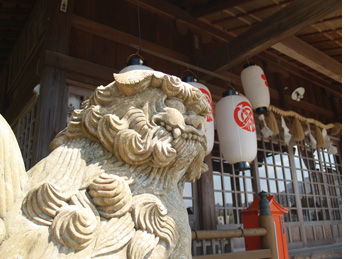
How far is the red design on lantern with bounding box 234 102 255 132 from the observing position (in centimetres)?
320

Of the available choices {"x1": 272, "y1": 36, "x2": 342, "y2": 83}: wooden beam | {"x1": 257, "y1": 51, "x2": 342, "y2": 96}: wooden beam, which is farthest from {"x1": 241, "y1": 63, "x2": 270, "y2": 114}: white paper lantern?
{"x1": 257, "y1": 51, "x2": 342, "y2": 96}: wooden beam

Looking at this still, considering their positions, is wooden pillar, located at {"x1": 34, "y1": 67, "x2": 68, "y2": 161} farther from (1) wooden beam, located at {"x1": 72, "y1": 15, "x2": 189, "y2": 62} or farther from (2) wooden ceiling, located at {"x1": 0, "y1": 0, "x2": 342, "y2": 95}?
(2) wooden ceiling, located at {"x1": 0, "y1": 0, "x2": 342, "y2": 95}

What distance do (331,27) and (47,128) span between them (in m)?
4.01

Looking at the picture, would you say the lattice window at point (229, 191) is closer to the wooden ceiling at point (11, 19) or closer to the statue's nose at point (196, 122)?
the statue's nose at point (196, 122)

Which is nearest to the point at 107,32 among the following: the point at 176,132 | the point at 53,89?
the point at 53,89

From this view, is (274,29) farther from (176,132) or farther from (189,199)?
(176,132)

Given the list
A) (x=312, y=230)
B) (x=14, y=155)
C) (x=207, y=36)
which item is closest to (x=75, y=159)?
(x=14, y=155)

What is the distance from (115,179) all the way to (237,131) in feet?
7.39

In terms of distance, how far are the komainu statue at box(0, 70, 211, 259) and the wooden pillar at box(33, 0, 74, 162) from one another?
1.57 metres

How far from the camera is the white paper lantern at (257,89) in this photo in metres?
3.68

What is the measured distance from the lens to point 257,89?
3.68m

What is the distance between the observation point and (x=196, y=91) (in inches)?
56.0

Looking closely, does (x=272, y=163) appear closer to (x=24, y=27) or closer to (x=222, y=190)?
(x=222, y=190)

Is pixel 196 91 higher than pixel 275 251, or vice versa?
Result: pixel 196 91
